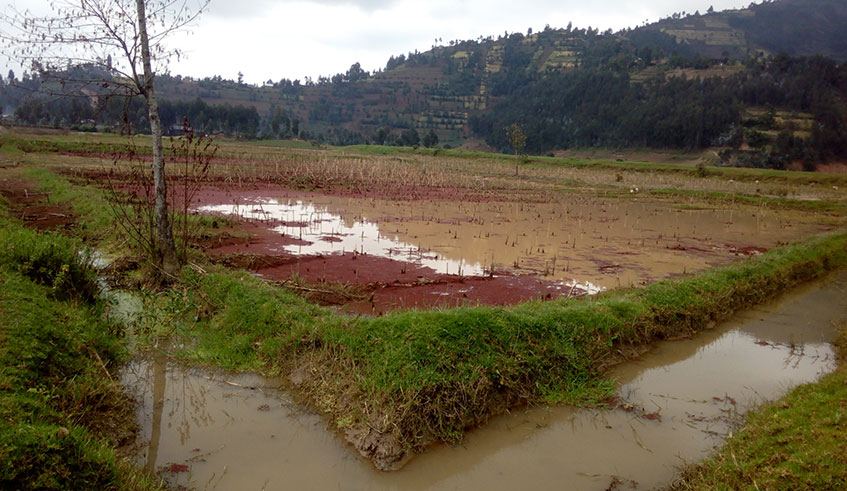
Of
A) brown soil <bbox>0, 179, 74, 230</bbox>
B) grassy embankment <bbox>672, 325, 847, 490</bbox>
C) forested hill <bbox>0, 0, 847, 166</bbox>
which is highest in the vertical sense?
forested hill <bbox>0, 0, 847, 166</bbox>

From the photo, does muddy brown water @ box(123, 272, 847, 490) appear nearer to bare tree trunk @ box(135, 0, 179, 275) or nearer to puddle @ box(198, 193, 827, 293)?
bare tree trunk @ box(135, 0, 179, 275)

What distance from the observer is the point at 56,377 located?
4145mm

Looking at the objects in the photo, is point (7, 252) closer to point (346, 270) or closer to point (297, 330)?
point (297, 330)

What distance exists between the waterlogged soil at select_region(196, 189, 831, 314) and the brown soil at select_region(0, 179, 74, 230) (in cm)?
341

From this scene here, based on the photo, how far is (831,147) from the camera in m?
59.7

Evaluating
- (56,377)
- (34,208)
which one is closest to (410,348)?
(56,377)

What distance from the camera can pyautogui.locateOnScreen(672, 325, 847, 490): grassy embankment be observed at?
11.1 feet

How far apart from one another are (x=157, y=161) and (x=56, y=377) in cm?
387

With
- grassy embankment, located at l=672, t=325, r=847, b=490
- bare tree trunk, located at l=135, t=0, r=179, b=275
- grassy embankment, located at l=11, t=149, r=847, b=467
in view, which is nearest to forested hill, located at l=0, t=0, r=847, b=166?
bare tree trunk, located at l=135, t=0, r=179, b=275

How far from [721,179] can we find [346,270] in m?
38.3

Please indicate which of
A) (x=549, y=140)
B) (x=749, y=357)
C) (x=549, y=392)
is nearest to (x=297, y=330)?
(x=549, y=392)

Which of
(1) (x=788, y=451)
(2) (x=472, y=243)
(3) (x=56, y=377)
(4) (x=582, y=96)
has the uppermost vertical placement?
(4) (x=582, y=96)

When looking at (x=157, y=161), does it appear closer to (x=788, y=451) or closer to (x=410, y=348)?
(x=410, y=348)

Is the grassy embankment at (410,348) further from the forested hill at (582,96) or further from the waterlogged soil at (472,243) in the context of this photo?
the forested hill at (582,96)
